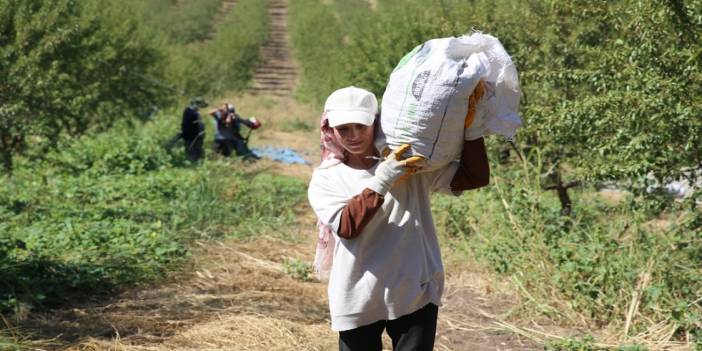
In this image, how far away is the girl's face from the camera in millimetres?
2953

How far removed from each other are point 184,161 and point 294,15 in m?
44.4

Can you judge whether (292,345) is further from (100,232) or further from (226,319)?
(100,232)

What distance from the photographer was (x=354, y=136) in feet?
9.71

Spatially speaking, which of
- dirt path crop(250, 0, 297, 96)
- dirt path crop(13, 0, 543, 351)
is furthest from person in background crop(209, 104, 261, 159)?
dirt path crop(250, 0, 297, 96)

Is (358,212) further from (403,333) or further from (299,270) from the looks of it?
(299,270)

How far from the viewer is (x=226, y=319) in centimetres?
511

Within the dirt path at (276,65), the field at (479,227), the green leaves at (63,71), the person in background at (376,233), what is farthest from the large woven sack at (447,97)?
the dirt path at (276,65)

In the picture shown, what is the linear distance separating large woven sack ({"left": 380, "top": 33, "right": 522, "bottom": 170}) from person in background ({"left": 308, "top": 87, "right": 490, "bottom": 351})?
7cm

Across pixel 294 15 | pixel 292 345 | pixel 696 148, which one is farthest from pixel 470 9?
pixel 294 15

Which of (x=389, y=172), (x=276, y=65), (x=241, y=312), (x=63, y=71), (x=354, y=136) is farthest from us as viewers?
(x=276, y=65)

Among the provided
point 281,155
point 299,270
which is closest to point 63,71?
point 281,155

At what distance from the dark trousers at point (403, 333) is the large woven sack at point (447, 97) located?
550mm

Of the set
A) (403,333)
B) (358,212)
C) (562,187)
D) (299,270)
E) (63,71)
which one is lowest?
(63,71)

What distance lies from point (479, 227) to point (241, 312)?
2872mm
